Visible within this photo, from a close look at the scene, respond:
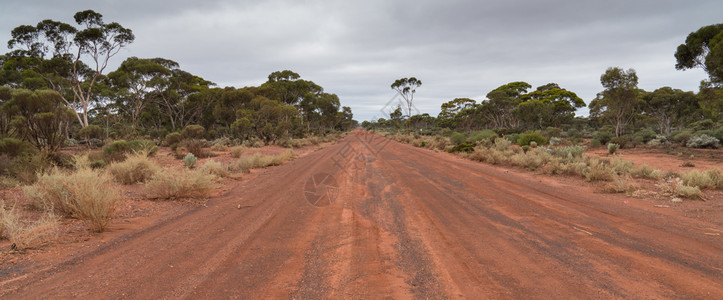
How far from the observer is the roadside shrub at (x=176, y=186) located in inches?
262

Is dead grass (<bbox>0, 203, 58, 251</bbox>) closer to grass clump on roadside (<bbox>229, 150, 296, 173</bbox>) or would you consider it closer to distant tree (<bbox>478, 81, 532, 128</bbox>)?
grass clump on roadside (<bbox>229, 150, 296, 173</bbox>)

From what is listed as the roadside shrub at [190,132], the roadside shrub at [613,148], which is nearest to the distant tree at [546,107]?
the roadside shrub at [613,148]

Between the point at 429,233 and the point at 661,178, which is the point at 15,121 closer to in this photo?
the point at 429,233

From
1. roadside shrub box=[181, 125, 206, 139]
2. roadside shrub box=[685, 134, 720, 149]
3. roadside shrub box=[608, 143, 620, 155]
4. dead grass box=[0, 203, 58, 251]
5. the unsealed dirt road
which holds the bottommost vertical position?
the unsealed dirt road

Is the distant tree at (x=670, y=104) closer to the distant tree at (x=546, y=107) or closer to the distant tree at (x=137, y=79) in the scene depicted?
the distant tree at (x=546, y=107)

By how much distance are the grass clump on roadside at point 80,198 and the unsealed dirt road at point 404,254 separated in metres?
0.70

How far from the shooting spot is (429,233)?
4656 millimetres

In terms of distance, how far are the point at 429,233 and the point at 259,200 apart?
13.8 ft

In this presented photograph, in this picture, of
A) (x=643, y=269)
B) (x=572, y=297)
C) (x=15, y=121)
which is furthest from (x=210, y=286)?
(x=15, y=121)

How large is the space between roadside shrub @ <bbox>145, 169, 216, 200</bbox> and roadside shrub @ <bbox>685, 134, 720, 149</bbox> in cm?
2609

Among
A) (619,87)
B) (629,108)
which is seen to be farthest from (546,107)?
(619,87)

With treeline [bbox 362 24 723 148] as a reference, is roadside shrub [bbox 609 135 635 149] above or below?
below

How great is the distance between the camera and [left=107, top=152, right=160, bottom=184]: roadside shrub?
8367mm

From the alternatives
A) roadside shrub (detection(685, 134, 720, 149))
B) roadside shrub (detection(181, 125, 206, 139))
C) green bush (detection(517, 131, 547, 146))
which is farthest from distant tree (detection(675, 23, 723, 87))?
roadside shrub (detection(181, 125, 206, 139))
